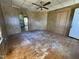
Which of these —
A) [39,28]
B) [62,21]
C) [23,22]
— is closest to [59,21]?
[62,21]

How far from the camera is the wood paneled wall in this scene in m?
5.24

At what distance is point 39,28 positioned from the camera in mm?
7949

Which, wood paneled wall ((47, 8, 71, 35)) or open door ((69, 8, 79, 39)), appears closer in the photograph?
open door ((69, 8, 79, 39))

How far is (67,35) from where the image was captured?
17.5 feet

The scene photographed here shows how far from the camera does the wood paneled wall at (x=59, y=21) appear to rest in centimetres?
524

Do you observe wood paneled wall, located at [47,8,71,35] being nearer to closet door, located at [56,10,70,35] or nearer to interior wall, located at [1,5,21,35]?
closet door, located at [56,10,70,35]

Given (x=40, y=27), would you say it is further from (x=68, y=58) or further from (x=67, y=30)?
(x=68, y=58)

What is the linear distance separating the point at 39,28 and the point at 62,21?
301 centimetres

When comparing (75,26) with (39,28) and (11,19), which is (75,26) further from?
(11,19)

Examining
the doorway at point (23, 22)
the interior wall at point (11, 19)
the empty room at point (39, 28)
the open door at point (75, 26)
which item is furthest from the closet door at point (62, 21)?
the interior wall at point (11, 19)

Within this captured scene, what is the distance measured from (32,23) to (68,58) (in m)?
5.46

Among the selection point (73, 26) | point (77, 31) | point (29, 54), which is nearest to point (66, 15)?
point (73, 26)

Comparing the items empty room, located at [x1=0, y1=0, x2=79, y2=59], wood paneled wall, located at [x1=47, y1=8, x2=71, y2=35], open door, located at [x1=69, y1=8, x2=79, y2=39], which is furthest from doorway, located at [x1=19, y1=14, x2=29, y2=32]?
open door, located at [x1=69, y1=8, x2=79, y2=39]

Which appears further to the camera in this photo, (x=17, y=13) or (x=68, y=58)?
(x=17, y=13)
